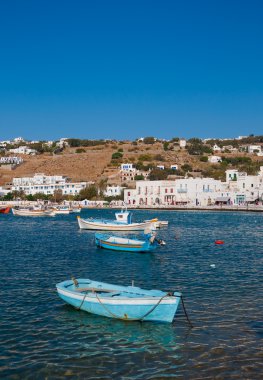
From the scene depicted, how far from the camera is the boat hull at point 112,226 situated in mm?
46281

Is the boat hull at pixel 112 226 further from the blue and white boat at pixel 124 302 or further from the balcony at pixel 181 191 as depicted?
the balcony at pixel 181 191

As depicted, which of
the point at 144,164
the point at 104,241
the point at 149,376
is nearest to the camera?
the point at 149,376

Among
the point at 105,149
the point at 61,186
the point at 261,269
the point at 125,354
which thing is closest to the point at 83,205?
the point at 61,186

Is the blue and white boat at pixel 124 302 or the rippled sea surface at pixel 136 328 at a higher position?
the blue and white boat at pixel 124 302

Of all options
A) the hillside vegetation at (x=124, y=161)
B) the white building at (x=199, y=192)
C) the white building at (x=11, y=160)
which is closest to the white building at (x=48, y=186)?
the hillside vegetation at (x=124, y=161)

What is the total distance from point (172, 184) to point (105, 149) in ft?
227

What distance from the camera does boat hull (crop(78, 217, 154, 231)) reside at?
46281mm

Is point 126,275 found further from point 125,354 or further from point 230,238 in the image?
point 230,238

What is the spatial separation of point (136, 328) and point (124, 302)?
2.73ft

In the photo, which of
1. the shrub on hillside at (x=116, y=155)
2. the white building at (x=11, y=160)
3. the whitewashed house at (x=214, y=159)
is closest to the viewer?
the whitewashed house at (x=214, y=159)

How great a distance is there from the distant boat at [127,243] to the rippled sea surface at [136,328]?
13.4 feet

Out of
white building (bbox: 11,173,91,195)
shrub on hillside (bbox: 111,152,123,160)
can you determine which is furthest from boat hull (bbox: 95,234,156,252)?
shrub on hillside (bbox: 111,152,123,160)

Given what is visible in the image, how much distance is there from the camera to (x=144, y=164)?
146250 millimetres

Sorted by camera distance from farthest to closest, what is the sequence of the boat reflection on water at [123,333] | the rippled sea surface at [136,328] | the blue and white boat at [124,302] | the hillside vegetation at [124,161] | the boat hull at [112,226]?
the hillside vegetation at [124,161] < the boat hull at [112,226] < the blue and white boat at [124,302] < the boat reflection on water at [123,333] < the rippled sea surface at [136,328]
